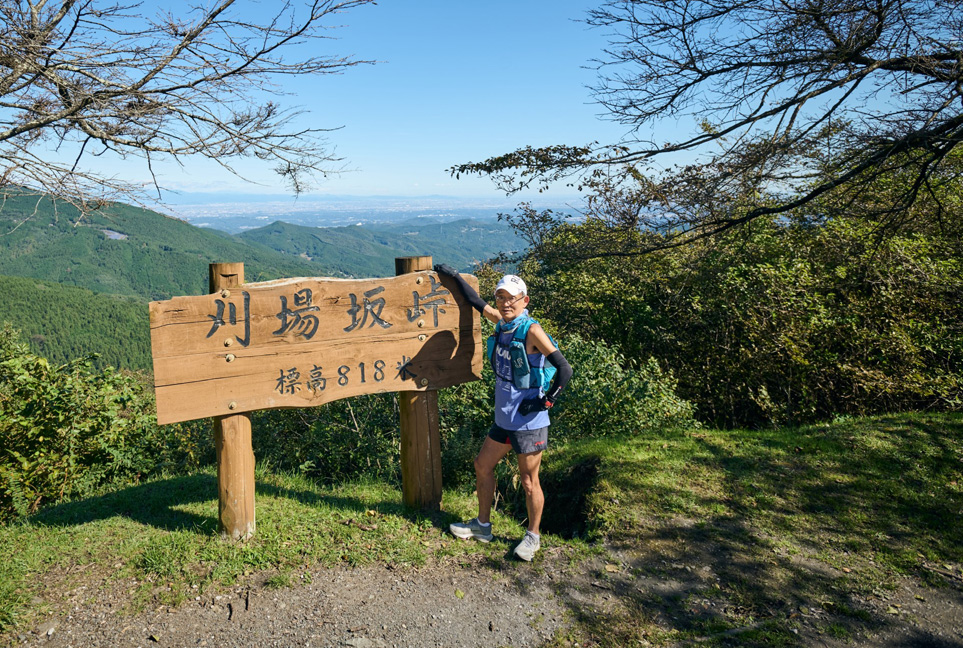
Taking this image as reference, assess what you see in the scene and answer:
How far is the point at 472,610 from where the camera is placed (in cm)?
327

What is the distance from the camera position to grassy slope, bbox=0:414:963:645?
3.31 meters

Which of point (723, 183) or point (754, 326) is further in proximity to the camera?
point (754, 326)

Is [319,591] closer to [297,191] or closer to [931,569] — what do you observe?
[931,569]

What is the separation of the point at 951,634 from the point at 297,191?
617 cm

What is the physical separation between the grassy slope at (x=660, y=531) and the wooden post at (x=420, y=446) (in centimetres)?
16

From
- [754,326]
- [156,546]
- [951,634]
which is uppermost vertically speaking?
[754,326]

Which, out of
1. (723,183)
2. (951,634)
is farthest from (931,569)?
(723,183)

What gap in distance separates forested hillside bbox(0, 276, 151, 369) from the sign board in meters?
70.6

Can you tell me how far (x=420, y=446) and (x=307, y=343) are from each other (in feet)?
3.69

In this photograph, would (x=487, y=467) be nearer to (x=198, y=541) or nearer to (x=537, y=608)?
(x=537, y=608)

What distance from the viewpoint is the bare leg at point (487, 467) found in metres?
3.77

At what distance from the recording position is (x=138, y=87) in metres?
5.00

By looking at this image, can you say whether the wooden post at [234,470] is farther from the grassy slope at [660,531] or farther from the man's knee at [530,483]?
the man's knee at [530,483]

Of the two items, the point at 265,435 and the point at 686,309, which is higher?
the point at 686,309
